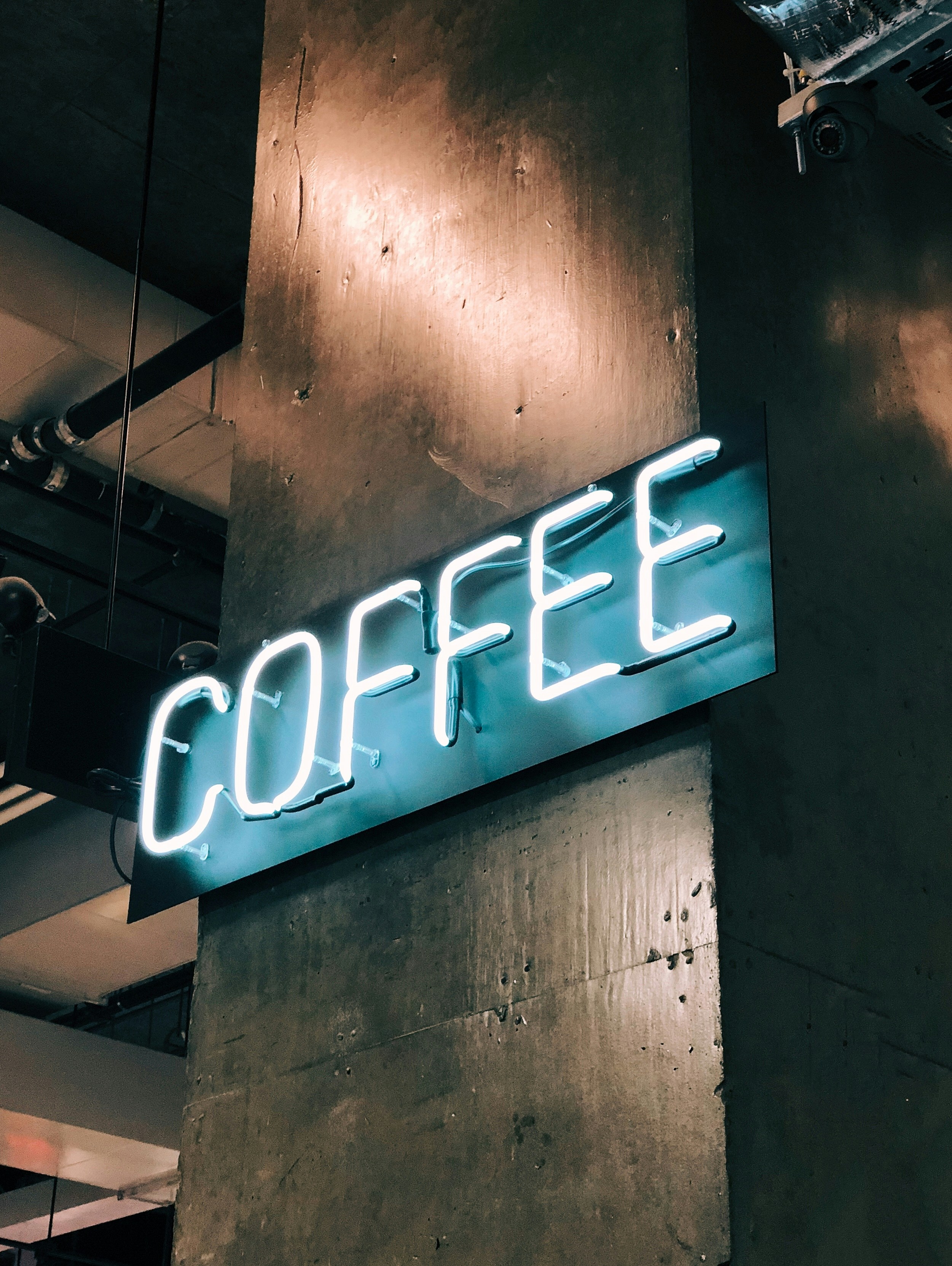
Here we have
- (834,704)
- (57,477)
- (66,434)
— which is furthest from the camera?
(57,477)

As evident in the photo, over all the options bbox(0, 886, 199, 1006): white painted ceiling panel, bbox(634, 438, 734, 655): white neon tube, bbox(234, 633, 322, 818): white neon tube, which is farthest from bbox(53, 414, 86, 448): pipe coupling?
bbox(634, 438, 734, 655): white neon tube

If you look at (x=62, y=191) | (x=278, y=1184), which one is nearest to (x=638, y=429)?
(x=278, y=1184)

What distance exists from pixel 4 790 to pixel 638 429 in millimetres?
6201

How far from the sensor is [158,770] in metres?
3.78

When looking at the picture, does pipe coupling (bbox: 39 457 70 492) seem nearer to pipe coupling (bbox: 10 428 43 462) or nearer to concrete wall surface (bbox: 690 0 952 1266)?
pipe coupling (bbox: 10 428 43 462)

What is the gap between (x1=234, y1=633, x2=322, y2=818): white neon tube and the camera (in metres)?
3.35

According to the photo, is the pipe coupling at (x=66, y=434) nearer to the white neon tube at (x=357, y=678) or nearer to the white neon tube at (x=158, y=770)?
the white neon tube at (x=158, y=770)

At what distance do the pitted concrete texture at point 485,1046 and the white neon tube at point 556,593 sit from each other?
0.55ft

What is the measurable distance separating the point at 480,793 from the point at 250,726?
79 centimetres

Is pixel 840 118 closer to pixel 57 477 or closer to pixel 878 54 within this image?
pixel 878 54

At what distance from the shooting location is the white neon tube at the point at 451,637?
3021 millimetres

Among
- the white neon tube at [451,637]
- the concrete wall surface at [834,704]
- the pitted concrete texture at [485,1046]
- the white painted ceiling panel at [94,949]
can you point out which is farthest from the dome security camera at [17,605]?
the concrete wall surface at [834,704]

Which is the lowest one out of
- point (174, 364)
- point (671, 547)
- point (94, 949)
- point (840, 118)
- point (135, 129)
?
point (671, 547)

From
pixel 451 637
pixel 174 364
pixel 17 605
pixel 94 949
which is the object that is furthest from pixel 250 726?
pixel 94 949
